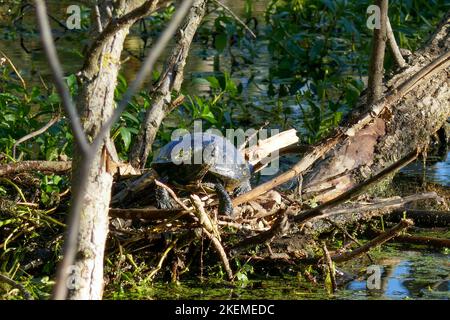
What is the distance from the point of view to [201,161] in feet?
13.0

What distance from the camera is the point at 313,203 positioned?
13.6ft

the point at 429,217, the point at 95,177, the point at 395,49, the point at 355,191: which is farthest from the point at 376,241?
the point at 395,49

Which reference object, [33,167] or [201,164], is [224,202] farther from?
[33,167]

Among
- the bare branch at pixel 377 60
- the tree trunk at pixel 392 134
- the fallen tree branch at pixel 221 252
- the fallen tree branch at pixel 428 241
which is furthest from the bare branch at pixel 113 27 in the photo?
the bare branch at pixel 377 60

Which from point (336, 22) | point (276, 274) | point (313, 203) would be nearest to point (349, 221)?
point (313, 203)

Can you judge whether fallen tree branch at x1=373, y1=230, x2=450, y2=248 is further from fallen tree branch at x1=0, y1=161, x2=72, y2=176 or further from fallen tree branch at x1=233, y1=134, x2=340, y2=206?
fallen tree branch at x1=0, y1=161, x2=72, y2=176

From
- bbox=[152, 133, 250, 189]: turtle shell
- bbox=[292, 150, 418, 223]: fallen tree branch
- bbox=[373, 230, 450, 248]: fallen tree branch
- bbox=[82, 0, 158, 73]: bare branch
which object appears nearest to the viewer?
bbox=[82, 0, 158, 73]: bare branch

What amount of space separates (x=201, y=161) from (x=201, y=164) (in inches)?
0.6

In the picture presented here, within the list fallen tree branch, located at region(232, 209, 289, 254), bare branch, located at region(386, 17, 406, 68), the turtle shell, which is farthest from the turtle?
bare branch, located at region(386, 17, 406, 68)

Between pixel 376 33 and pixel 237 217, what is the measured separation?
58.5 inches

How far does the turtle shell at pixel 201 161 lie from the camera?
397 cm

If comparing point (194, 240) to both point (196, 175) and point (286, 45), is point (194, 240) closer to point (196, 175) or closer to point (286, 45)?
point (196, 175)

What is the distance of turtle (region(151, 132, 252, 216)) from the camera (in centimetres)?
398

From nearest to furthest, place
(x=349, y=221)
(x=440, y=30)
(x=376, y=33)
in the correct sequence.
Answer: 1. (x=349, y=221)
2. (x=376, y=33)
3. (x=440, y=30)
